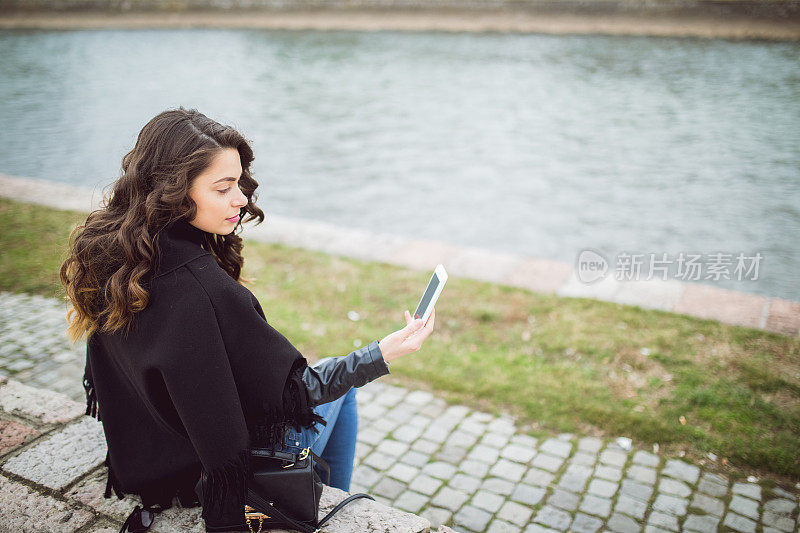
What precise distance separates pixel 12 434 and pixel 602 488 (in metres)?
3.03

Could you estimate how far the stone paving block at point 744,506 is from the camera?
10.8ft

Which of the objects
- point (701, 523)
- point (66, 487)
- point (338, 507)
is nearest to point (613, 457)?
point (701, 523)

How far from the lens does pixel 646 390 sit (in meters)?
4.31

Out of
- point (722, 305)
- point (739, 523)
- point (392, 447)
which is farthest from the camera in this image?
point (722, 305)

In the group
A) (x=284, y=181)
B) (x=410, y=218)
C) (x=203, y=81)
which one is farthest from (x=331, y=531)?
(x=203, y=81)

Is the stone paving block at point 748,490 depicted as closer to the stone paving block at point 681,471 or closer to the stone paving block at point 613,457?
the stone paving block at point 681,471

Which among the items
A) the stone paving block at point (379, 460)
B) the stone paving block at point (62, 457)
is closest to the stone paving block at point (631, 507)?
the stone paving block at point (379, 460)

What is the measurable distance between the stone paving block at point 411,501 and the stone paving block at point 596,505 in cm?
84

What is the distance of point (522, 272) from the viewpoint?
20.3 ft

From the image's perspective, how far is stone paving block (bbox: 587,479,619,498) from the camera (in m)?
3.49

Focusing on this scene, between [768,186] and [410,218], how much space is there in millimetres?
4990

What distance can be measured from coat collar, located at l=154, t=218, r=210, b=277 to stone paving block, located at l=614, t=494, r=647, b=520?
2.52 m

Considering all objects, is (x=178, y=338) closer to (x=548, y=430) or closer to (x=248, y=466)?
(x=248, y=466)

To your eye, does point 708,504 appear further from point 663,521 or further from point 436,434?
point 436,434
